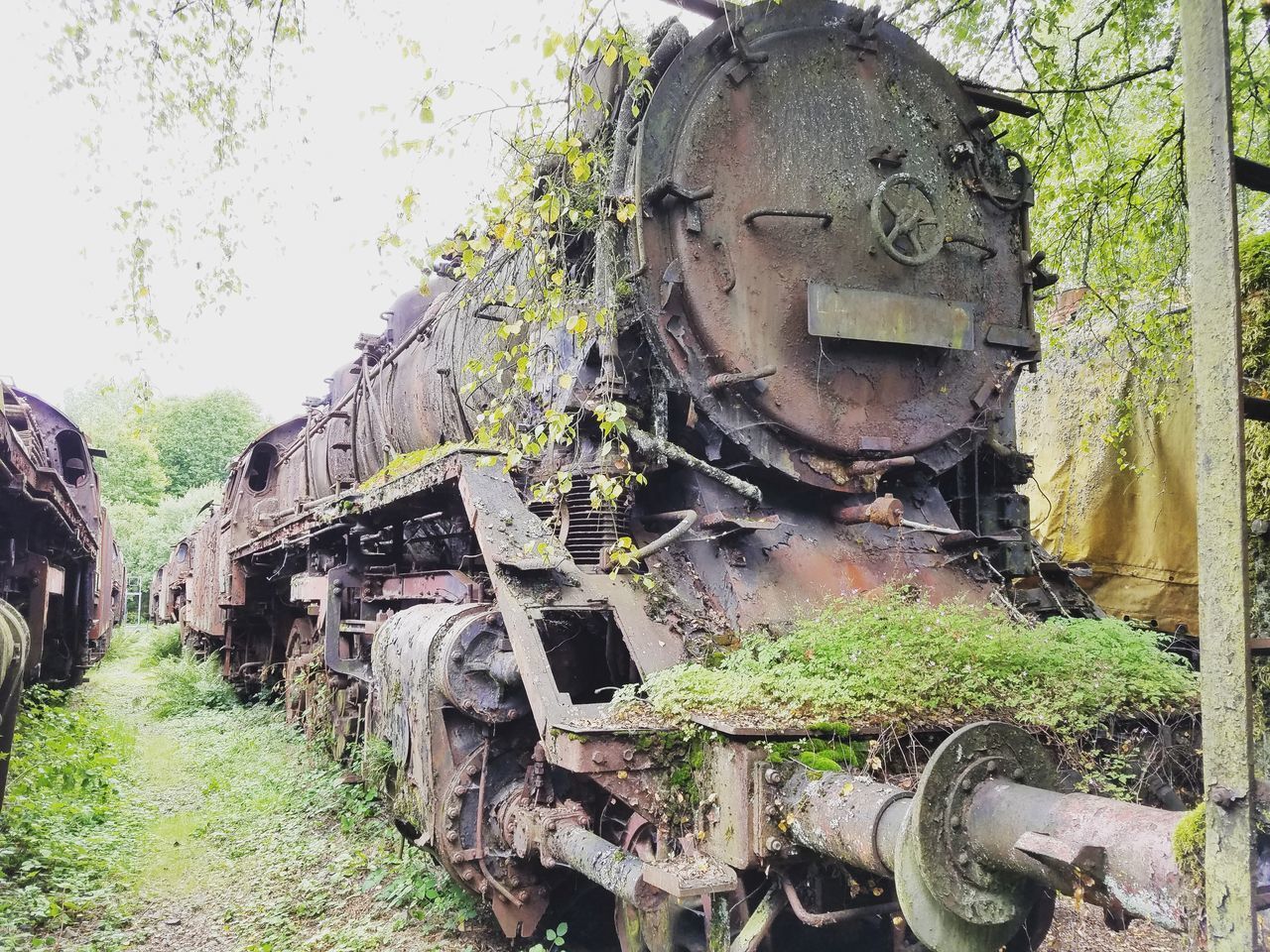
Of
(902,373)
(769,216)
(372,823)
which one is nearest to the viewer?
(769,216)

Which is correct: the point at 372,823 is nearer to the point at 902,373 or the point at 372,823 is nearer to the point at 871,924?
the point at 871,924

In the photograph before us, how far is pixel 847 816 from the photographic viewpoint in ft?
6.98

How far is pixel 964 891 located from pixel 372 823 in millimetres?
4273

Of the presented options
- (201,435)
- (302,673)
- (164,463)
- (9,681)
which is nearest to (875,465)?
(9,681)

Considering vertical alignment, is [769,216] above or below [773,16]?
below

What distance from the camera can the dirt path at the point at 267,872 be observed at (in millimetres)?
3891

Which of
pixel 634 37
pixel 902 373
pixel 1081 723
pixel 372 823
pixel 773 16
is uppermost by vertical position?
pixel 773 16

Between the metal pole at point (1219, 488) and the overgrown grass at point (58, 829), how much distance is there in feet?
14.4

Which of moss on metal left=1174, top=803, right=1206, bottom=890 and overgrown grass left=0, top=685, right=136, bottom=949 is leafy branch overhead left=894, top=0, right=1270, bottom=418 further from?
overgrown grass left=0, top=685, right=136, bottom=949

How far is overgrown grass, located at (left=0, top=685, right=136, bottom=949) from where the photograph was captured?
4.18 metres

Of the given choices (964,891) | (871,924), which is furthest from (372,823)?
(964,891)

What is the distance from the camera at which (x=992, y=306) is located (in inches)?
156

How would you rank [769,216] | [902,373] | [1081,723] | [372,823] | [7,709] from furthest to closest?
[372,823] < [7,709] < [902,373] < [769,216] < [1081,723]

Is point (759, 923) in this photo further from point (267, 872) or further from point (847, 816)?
point (267, 872)
